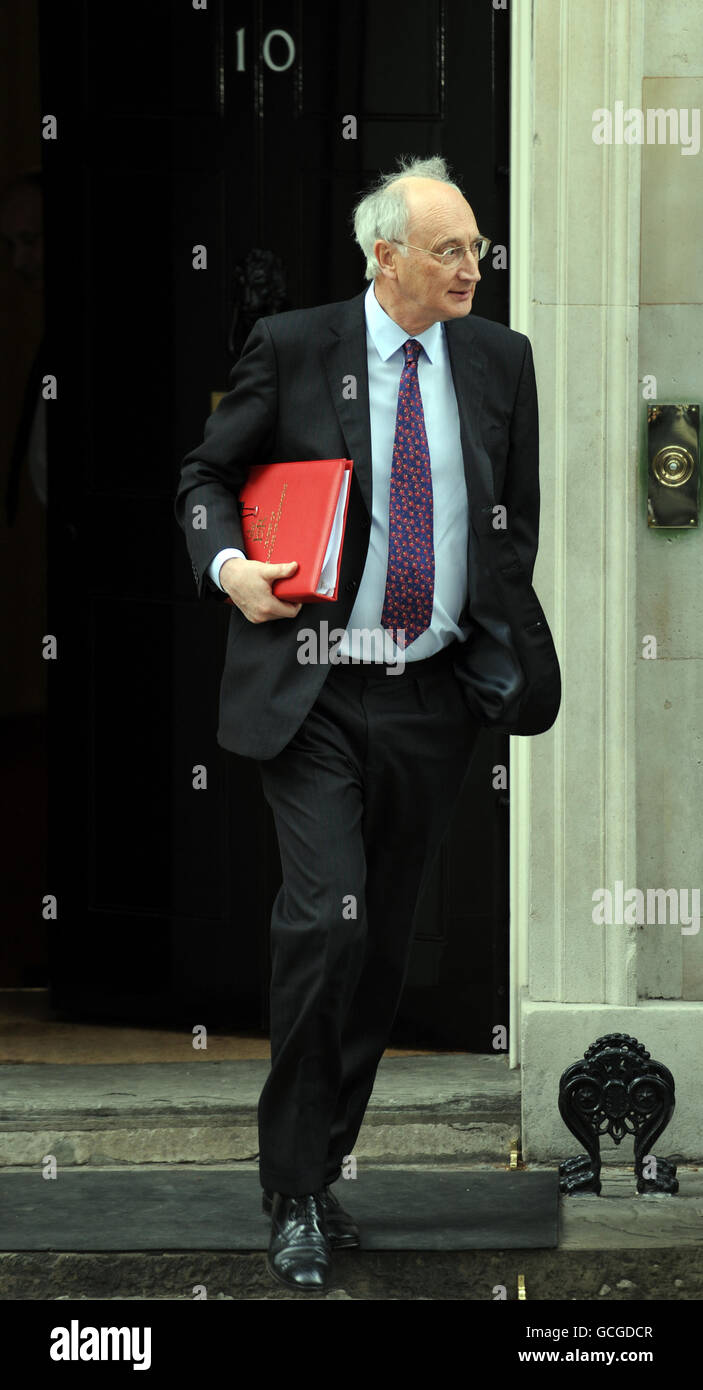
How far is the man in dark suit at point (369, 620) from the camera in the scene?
368 cm

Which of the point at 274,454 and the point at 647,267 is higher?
the point at 647,267

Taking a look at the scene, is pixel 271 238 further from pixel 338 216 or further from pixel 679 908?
pixel 679 908

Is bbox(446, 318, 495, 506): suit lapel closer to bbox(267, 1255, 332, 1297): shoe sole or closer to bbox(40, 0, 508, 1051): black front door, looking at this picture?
bbox(40, 0, 508, 1051): black front door

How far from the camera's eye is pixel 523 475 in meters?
3.90

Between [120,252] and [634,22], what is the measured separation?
152 centimetres

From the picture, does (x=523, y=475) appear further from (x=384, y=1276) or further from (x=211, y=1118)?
(x=211, y=1118)

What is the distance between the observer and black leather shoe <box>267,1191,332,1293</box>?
3729 millimetres

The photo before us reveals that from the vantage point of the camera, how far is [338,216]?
5.07m

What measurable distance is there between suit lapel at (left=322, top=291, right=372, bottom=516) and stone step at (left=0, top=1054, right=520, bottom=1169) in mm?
1737

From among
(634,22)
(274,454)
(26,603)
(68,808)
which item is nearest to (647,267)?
(634,22)

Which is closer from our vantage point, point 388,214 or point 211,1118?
point 388,214

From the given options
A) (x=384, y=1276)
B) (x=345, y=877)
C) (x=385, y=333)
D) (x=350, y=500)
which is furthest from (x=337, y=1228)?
(x=385, y=333)

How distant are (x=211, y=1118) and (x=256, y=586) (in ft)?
5.66

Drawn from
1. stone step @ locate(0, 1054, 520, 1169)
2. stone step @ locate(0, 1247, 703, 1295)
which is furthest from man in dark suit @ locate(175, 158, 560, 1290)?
stone step @ locate(0, 1054, 520, 1169)
